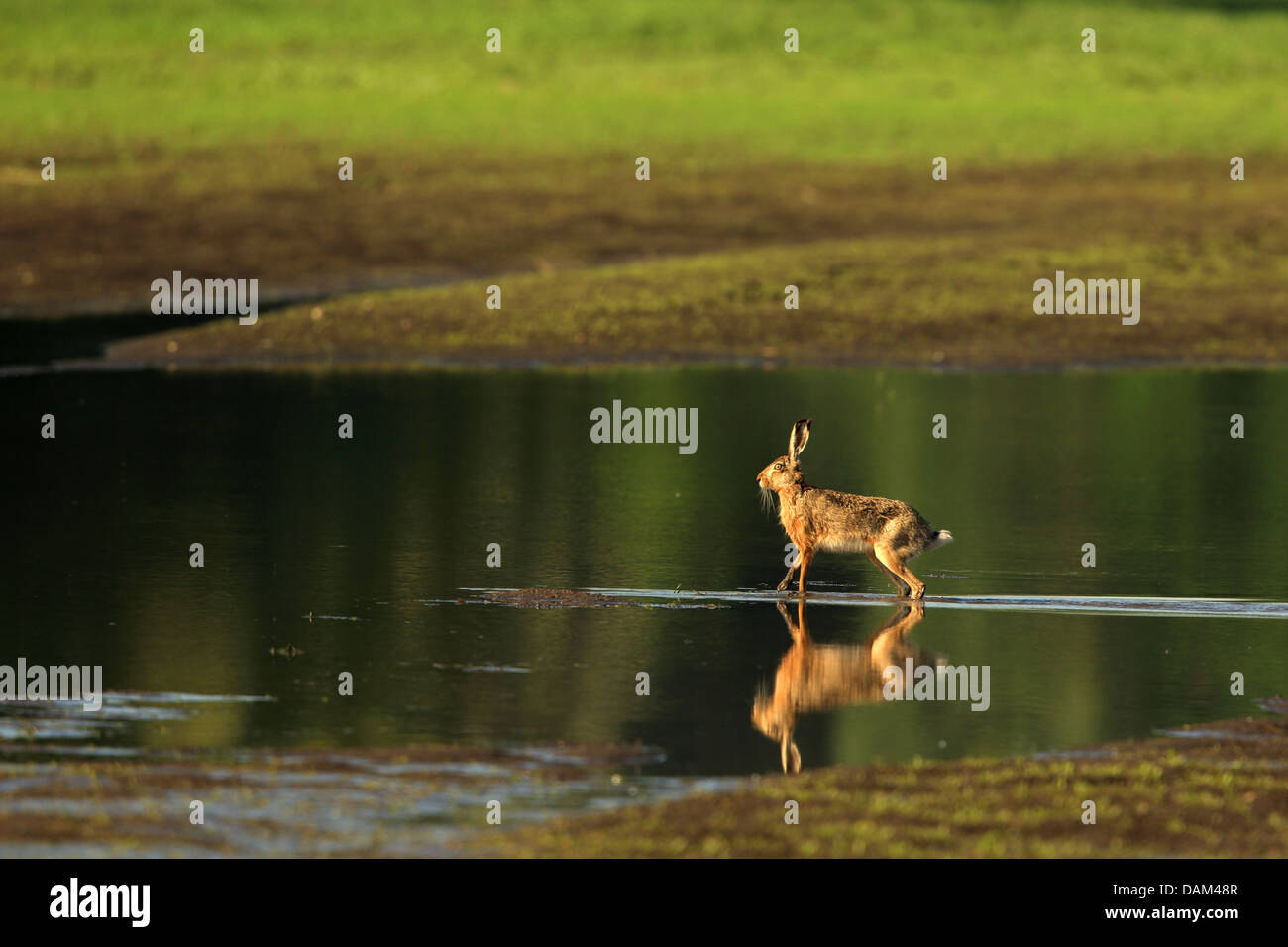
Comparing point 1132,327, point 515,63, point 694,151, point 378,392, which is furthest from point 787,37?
point 378,392

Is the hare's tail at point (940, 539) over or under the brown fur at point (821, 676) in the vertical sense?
over

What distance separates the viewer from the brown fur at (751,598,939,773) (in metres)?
13.4

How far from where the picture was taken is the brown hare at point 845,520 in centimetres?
1692

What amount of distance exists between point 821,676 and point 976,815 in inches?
147

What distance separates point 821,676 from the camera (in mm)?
14727

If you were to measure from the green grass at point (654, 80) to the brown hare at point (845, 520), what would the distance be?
4606cm

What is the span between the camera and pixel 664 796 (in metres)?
11.6

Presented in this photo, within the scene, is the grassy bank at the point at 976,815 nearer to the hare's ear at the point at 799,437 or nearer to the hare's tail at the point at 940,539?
the hare's tail at the point at 940,539

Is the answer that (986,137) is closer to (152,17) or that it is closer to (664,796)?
(152,17)

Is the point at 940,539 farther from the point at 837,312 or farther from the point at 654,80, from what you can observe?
the point at 654,80
